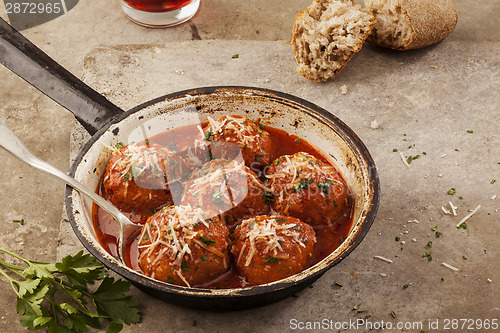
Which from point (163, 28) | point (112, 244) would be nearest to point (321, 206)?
point (112, 244)

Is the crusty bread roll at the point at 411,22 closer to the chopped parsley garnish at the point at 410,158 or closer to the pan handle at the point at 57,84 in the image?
the chopped parsley garnish at the point at 410,158

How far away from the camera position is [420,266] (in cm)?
273

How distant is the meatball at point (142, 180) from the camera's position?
246 cm

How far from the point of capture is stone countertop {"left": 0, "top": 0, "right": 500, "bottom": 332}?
8.48 ft

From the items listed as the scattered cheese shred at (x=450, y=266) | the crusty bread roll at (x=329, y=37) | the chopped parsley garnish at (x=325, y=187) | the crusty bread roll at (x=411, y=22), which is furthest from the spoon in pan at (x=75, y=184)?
the crusty bread roll at (x=411, y=22)

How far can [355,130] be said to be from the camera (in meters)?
3.39

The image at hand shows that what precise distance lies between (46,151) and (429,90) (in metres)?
2.32

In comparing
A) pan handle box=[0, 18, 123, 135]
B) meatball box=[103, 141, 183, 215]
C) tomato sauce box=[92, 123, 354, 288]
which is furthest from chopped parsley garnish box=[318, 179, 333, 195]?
pan handle box=[0, 18, 123, 135]

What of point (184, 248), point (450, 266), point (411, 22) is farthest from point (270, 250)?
point (411, 22)

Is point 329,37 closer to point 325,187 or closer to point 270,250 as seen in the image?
point 325,187

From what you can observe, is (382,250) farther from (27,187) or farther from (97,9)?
(97,9)

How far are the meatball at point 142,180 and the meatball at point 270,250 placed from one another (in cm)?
43

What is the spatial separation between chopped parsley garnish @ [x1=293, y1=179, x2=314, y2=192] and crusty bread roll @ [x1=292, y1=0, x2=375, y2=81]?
135cm

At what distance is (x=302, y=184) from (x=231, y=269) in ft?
1.48
